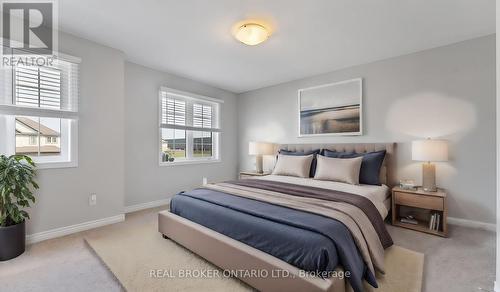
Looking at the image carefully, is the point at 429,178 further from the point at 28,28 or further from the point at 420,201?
the point at 28,28

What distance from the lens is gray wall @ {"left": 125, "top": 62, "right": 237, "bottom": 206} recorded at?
359 centimetres

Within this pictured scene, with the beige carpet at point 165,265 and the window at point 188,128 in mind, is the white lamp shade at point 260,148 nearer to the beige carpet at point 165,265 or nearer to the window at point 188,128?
the window at point 188,128

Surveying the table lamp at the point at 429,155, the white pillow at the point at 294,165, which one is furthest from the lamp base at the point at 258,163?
the table lamp at the point at 429,155

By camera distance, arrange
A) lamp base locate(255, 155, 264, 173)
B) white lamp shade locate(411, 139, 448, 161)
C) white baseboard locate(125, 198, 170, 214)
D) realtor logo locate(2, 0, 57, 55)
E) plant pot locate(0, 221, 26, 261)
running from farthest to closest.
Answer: lamp base locate(255, 155, 264, 173)
white baseboard locate(125, 198, 170, 214)
white lamp shade locate(411, 139, 448, 161)
realtor logo locate(2, 0, 57, 55)
plant pot locate(0, 221, 26, 261)

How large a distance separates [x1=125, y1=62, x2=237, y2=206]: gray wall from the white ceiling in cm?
34

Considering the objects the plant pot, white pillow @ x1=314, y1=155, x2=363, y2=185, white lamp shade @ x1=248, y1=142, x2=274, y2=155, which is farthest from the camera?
white lamp shade @ x1=248, y1=142, x2=274, y2=155

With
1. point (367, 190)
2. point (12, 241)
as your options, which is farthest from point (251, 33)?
point (12, 241)

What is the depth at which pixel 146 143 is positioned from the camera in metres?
3.80

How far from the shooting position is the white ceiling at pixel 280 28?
2152mm

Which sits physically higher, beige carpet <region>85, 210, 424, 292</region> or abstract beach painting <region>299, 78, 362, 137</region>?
abstract beach painting <region>299, 78, 362, 137</region>

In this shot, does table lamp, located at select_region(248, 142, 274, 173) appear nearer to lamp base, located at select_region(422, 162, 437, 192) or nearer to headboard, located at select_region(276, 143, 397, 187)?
headboard, located at select_region(276, 143, 397, 187)

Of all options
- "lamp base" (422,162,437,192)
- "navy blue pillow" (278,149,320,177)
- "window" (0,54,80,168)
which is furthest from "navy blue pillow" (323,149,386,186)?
"window" (0,54,80,168)

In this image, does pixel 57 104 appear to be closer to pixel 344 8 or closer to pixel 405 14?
pixel 344 8

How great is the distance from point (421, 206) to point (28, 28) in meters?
5.12
